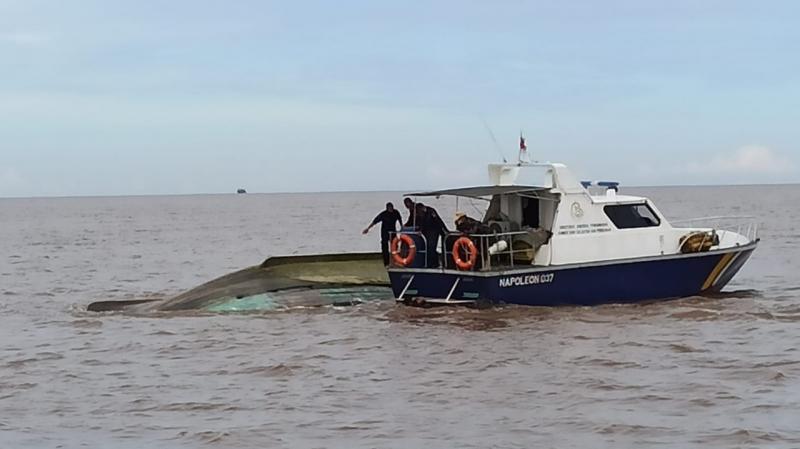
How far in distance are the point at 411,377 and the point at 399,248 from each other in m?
5.86

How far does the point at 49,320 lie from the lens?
861 inches

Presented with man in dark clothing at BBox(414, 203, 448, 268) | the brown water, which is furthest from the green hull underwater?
man in dark clothing at BBox(414, 203, 448, 268)

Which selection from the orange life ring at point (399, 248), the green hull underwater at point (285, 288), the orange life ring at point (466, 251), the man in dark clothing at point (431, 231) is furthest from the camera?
the green hull underwater at point (285, 288)

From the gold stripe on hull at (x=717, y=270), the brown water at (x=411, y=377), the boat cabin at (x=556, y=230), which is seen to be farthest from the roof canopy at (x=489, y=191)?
the gold stripe on hull at (x=717, y=270)

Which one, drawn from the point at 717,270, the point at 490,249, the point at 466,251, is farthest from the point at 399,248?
the point at 717,270

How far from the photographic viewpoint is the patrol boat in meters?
19.4

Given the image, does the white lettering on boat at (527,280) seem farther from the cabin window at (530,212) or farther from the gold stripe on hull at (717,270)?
the gold stripe on hull at (717,270)

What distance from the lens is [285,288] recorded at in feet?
71.2

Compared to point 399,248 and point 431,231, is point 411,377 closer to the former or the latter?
point 399,248

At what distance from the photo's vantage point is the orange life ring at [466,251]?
756 inches

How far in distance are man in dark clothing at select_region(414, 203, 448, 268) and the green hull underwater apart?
78.6 inches

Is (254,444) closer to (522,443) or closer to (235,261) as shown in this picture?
(522,443)

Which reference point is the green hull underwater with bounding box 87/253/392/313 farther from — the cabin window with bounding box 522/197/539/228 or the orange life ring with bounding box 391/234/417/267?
the cabin window with bounding box 522/197/539/228

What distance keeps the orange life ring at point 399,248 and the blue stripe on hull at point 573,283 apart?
306 mm
